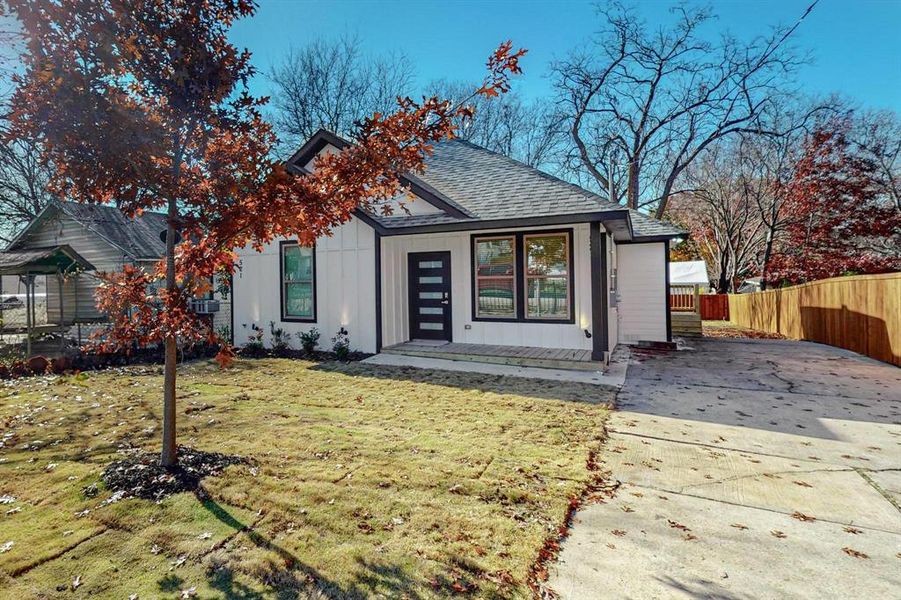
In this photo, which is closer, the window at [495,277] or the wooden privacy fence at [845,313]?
the wooden privacy fence at [845,313]

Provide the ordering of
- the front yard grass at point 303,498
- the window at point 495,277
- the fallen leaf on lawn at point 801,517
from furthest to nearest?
the window at point 495,277 → the fallen leaf on lawn at point 801,517 → the front yard grass at point 303,498

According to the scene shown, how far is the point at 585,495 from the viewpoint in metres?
3.30

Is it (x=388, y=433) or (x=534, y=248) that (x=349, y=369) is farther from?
(x=534, y=248)

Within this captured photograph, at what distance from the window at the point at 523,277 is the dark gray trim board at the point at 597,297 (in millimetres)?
679

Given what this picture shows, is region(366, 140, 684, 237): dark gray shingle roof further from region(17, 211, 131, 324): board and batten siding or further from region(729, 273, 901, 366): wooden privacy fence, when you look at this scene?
region(17, 211, 131, 324): board and batten siding

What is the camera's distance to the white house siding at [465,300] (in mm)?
8523

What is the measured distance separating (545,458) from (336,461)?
186cm

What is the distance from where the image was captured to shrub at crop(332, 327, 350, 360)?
369 inches

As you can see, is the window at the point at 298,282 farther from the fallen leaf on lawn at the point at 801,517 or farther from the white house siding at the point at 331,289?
the fallen leaf on lawn at the point at 801,517

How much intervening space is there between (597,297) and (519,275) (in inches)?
65.6

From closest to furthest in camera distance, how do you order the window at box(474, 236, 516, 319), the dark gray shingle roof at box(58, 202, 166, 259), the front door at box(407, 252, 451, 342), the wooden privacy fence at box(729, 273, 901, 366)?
the wooden privacy fence at box(729, 273, 901, 366)
the window at box(474, 236, 516, 319)
the front door at box(407, 252, 451, 342)
the dark gray shingle roof at box(58, 202, 166, 259)

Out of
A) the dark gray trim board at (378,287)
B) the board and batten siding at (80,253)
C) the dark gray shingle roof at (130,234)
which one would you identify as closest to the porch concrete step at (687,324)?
the dark gray trim board at (378,287)

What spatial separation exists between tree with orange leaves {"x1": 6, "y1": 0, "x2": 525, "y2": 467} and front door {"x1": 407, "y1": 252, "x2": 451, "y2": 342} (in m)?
5.95

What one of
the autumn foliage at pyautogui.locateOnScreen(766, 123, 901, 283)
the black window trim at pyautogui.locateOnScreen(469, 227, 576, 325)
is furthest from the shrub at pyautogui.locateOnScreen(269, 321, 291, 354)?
the autumn foliage at pyautogui.locateOnScreen(766, 123, 901, 283)
